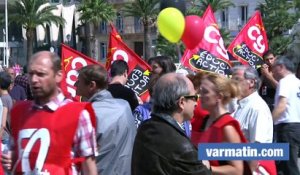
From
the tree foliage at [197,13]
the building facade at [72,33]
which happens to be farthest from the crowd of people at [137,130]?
the building facade at [72,33]

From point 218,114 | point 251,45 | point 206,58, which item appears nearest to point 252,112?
point 218,114

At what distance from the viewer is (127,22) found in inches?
2859

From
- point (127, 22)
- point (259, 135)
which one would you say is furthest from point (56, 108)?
point (127, 22)

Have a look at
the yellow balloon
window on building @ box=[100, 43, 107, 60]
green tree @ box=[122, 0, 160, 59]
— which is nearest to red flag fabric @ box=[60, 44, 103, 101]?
the yellow balloon

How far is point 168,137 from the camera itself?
3793 mm

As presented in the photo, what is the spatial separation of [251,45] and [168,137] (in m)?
9.06

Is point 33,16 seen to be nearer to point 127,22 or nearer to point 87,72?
point 127,22

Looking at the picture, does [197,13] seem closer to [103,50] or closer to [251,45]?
[103,50]

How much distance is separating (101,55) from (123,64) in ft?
229

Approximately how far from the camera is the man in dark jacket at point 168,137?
3.73 meters

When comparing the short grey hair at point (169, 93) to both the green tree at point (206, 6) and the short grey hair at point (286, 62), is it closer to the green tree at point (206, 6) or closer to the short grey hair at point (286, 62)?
the short grey hair at point (286, 62)

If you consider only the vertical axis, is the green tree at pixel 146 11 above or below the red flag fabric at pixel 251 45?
above

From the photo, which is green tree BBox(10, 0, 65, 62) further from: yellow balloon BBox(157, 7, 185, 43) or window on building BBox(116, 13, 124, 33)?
yellow balloon BBox(157, 7, 185, 43)

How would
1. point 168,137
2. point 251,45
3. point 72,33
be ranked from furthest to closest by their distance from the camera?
1. point 72,33
2. point 251,45
3. point 168,137
